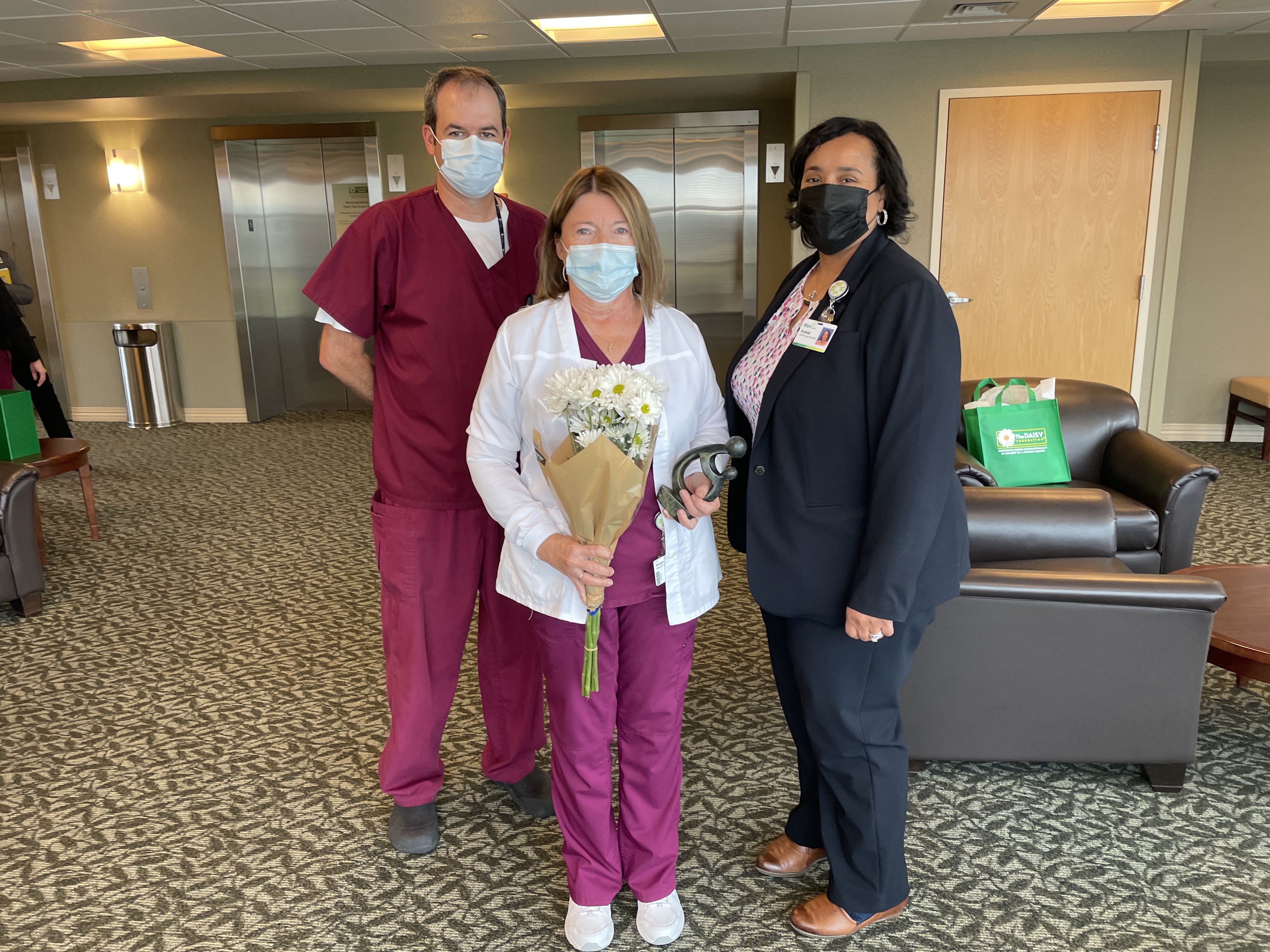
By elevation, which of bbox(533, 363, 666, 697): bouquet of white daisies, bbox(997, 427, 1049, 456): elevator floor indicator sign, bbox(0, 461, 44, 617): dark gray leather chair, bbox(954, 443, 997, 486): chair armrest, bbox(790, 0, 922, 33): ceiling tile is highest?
bbox(790, 0, 922, 33): ceiling tile

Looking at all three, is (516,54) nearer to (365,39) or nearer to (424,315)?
(365,39)

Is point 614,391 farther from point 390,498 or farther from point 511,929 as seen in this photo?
point 511,929

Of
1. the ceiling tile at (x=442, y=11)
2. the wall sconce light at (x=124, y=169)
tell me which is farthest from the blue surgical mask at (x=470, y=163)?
the wall sconce light at (x=124, y=169)

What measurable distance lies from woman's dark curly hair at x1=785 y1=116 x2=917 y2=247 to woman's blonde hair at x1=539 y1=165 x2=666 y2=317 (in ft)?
1.04

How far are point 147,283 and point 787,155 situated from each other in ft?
20.4

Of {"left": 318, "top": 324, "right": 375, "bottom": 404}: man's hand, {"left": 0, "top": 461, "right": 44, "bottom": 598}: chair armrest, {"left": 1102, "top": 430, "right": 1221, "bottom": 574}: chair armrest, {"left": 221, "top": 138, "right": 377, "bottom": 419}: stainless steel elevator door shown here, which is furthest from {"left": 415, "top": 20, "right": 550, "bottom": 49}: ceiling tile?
{"left": 1102, "top": 430, "right": 1221, "bottom": 574}: chair armrest

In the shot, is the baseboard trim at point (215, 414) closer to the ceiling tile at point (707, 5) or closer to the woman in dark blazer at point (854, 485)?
the ceiling tile at point (707, 5)

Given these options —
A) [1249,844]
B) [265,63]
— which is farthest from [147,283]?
[1249,844]

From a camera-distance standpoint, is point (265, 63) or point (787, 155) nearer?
point (265, 63)

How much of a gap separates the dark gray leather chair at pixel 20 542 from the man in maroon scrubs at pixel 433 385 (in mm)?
2685

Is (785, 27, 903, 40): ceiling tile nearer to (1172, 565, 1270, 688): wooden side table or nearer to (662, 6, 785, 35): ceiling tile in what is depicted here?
(662, 6, 785, 35): ceiling tile

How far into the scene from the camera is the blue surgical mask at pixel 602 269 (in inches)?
77.5

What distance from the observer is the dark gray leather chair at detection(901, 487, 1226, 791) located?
2625 mm

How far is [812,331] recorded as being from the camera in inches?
76.4
